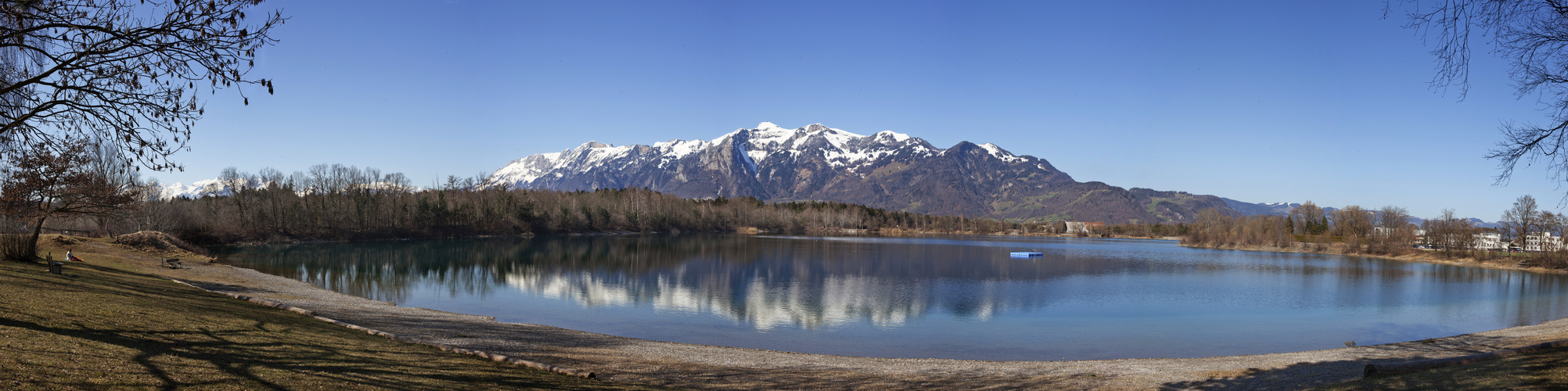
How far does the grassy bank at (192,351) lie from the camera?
8.04 metres

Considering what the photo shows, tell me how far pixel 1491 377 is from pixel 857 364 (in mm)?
12362

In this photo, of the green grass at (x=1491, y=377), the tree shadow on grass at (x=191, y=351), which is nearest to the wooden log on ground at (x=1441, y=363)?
the green grass at (x=1491, y=377)

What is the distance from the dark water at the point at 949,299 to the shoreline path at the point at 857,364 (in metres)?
3.13

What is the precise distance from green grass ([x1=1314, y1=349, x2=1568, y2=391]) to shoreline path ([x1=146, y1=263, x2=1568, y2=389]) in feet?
7.75

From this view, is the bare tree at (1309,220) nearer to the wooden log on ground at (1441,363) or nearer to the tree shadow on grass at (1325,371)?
the tree shadow on grass at (1325,371)

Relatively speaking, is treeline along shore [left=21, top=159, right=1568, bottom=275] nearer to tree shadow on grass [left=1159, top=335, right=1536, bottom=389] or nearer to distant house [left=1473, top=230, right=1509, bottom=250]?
distant house [left=1473, top=230, right=1509, bottom=250]

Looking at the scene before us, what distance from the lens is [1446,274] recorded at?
6412 cm

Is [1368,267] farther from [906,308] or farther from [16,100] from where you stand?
[16,100]

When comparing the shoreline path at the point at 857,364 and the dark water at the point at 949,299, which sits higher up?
the shoreline path at the point at 857,364

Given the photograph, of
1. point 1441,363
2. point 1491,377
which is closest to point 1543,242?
point 1441,363

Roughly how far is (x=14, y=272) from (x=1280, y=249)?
14459 centimetres

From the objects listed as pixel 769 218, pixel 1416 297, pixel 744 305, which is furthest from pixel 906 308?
pixel 769 218

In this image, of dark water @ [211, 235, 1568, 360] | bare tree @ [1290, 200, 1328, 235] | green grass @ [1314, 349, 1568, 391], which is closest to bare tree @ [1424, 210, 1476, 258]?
dark water @ [211, 235, 1568, 360]

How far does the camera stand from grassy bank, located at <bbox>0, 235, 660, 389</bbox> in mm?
8039
